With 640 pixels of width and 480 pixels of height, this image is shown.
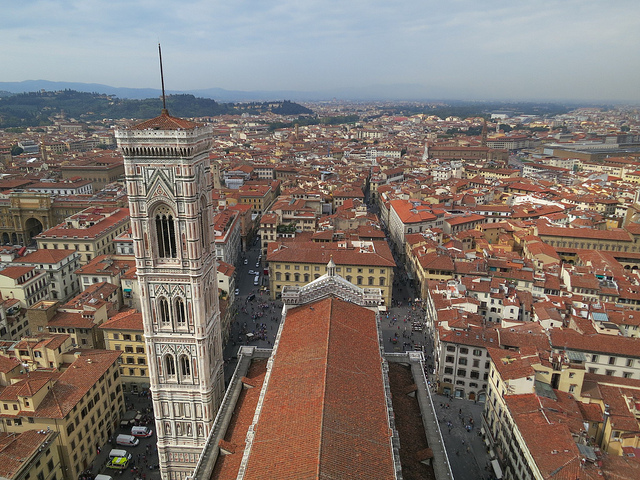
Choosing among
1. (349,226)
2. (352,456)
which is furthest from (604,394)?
(349,226)

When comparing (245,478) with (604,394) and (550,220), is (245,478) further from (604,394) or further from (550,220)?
(550,220)

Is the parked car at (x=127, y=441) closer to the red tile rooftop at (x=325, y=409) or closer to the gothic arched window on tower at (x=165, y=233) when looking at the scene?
the red tile rooftop at (x=325, y=409)

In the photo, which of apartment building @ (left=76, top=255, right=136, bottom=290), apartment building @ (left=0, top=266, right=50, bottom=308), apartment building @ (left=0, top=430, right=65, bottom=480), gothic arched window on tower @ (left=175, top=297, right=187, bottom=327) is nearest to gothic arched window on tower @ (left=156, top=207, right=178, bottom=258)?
gothic arched window on tower @ (left=175, top=297, right=187, bottom=327)

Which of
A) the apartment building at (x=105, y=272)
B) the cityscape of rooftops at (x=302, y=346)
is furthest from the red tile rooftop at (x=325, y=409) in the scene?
the apartment building at (x=105, y=272)

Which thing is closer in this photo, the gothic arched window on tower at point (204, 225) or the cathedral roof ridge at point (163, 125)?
the cathedral roof ridge at point (163, 125)

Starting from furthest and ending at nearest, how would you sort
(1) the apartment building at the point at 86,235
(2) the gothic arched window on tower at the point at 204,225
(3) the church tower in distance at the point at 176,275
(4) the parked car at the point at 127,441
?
(1) the apartment building at the point at 86,235, (4) the parked car at the point at 127,441, (2) the gothic arched window on tower at the point at 204,225, (3) the church tower in distance at the point at 176,275

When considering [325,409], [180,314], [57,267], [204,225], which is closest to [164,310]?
[180,314]

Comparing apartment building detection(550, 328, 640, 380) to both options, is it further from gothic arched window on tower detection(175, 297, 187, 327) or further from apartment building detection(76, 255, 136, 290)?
apartment building detection(76, 255, 136, 290)
